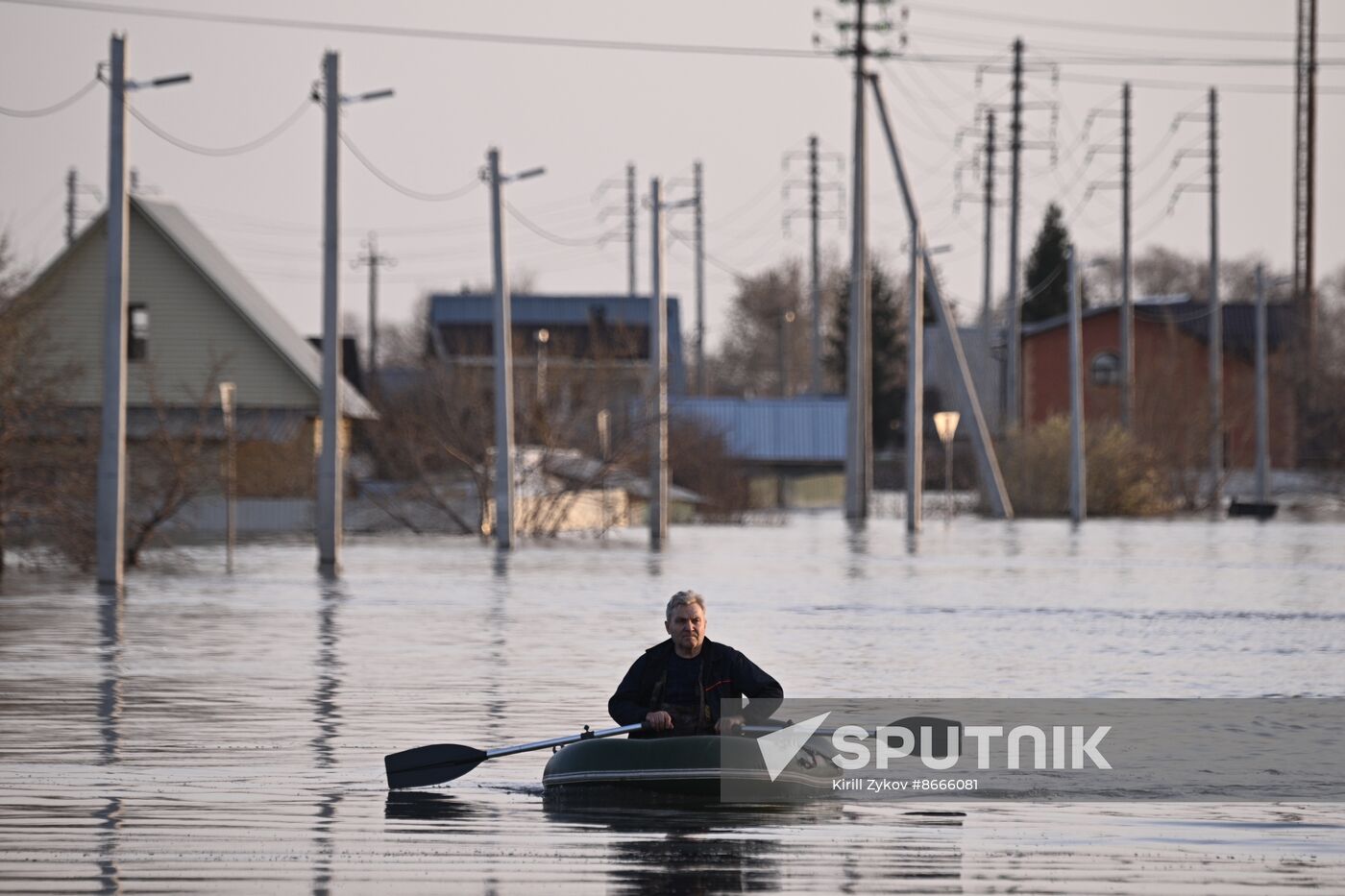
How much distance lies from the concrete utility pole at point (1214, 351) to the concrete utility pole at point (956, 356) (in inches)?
583

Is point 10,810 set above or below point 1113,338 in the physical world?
below

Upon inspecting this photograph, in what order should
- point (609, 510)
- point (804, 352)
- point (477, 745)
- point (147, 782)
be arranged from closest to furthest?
1. point (147, 782)
2. point (477, 745)
3. point (609, 510)
4. point (804, 352)

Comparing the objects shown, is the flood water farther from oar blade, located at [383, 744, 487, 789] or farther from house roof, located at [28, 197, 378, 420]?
house roof, located at [28, 197, 378, 420]

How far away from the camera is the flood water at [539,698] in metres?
10.9

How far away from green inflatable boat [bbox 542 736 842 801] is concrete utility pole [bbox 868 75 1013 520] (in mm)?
49688

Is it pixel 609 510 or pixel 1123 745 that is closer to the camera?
pixel 1123 745

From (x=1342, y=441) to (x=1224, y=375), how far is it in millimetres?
14533

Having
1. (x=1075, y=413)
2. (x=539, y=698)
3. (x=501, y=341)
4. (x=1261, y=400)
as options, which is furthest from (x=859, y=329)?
(x=539, y=698)

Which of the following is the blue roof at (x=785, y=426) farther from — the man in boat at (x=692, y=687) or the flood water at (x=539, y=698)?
the man in boat at (x=692, y=687)

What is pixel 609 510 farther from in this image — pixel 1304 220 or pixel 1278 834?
pixel 1278 834

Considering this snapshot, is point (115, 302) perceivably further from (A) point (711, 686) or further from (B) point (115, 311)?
(A) point (711, 686)

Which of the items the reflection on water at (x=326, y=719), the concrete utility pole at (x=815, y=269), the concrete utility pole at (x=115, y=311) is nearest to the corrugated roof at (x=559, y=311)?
the concrete utility pole at (x=815, y=269)

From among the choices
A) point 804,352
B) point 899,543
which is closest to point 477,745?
point 899,543

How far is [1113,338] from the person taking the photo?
106750 mm
